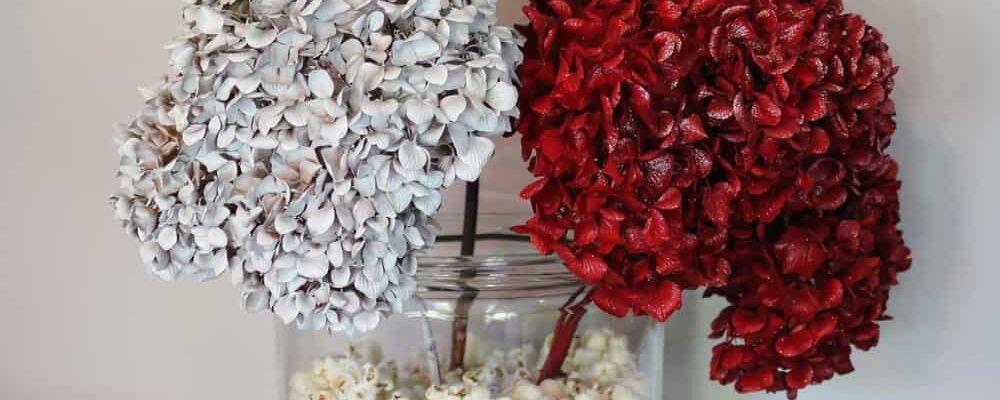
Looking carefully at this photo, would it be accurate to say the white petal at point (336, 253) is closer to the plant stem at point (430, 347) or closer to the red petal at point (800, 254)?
the plant stem at point (430, 347)

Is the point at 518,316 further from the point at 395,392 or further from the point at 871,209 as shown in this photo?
the point at 871,209

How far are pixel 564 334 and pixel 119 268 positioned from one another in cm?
51

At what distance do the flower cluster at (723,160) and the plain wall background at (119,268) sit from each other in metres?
0.12

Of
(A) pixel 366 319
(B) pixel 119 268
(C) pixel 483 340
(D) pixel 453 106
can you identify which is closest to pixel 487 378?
(C) pixel 483 340

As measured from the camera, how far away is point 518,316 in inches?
28.0

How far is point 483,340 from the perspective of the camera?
711 millimetres

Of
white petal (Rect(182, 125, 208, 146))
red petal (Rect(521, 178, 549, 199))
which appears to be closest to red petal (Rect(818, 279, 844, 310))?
red petal (Rect(521, 178, 549, 199))

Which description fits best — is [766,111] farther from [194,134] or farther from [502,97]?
[194,134]

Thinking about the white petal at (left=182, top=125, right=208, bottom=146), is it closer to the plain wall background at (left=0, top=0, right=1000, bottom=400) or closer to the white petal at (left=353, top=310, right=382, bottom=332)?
the white petal at (left=353, top=310, right=382, bottom=332)

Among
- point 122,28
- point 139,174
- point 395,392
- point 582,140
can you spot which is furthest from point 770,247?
point 122,28

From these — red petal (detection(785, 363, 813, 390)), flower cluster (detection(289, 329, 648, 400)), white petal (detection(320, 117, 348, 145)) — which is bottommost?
flower cluster (detection(289, 329, 648, 400))

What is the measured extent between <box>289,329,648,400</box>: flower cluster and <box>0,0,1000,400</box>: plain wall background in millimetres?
125

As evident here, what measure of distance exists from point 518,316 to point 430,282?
0.08m

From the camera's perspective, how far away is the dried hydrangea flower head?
559 millimetres
